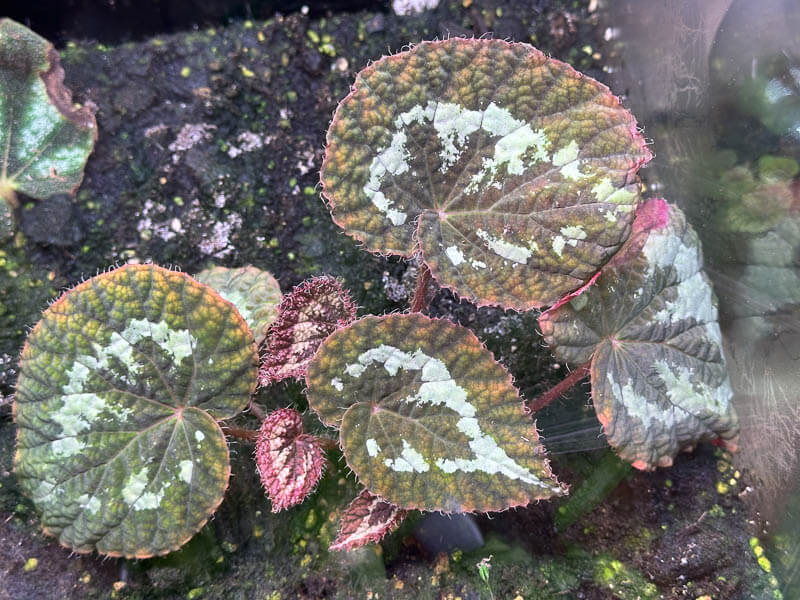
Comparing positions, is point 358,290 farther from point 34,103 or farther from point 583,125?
point 34,103

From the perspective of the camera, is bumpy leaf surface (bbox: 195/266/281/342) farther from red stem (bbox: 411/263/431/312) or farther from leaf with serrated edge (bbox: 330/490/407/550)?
leaf with serrated edge (bbox: 330/490/407/550)

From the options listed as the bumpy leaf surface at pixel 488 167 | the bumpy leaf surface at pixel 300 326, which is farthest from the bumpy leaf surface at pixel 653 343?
the bumpy leaf surface at pixel 300 326

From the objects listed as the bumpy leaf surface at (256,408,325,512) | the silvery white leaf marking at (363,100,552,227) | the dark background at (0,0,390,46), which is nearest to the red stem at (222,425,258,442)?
the bumpy leaf surface at (256,408,325,512)

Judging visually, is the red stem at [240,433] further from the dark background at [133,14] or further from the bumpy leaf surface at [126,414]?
the dark background at [133,14]

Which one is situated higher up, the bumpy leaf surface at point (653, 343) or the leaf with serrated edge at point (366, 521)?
the bumpy leaf surface at point (653, 343)

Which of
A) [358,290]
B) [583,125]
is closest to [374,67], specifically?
[583,125]

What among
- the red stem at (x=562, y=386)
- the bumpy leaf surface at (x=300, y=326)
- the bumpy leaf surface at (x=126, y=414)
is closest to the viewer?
the bumpy leaf surface at (x=126, y=414)
